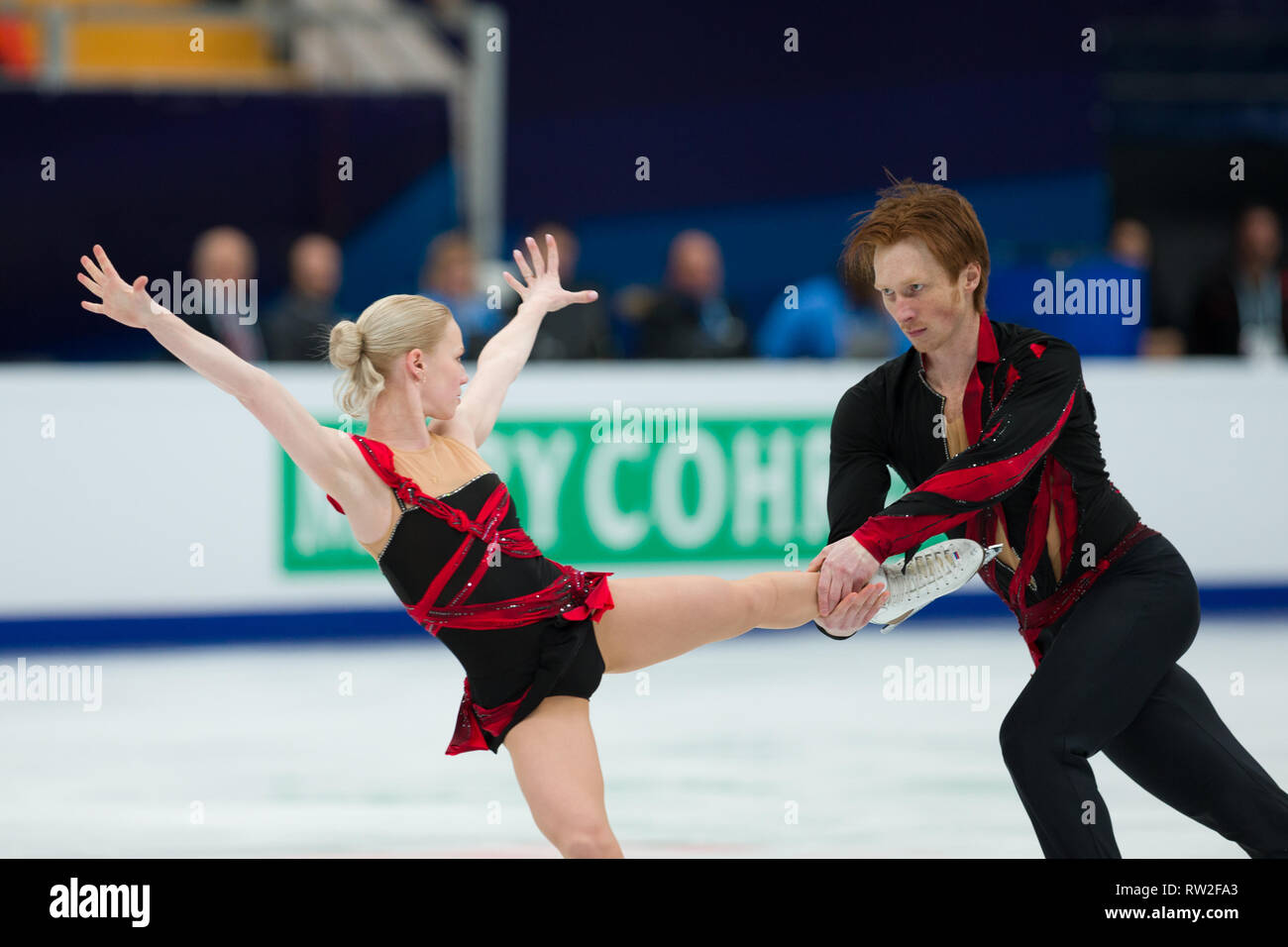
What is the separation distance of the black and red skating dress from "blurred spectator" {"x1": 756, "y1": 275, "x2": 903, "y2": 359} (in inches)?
190

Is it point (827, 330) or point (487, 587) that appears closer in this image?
point (487, 587)

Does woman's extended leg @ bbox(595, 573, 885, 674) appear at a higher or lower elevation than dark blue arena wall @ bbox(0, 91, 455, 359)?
lower

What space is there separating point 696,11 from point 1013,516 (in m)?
9.44

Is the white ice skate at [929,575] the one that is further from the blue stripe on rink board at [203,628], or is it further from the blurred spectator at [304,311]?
the blurred spectator at [304,311]

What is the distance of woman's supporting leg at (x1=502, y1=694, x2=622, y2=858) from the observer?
3119 mm

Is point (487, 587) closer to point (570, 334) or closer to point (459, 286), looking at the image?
point (459, 286)

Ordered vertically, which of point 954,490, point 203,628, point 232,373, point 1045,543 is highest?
point 232,373

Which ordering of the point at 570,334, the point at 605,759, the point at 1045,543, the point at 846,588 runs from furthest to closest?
the point at 570,334
the point at 605,759
the point at 846,588
the point at 1045,543

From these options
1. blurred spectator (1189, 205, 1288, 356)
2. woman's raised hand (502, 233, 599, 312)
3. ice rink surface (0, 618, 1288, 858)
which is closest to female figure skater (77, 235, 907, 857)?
woman's raised hand (502, 233, 599, 312)

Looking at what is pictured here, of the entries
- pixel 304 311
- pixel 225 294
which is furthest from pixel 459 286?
pixel 225 294

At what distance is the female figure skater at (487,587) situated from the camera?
3.19 m

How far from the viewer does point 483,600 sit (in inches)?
130

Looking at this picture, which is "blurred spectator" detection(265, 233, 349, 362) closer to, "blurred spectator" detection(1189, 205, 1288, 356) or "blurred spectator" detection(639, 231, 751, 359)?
"blurred spectator" detection(639, 231, 751, 359)

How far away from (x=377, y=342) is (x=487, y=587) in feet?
1.85
